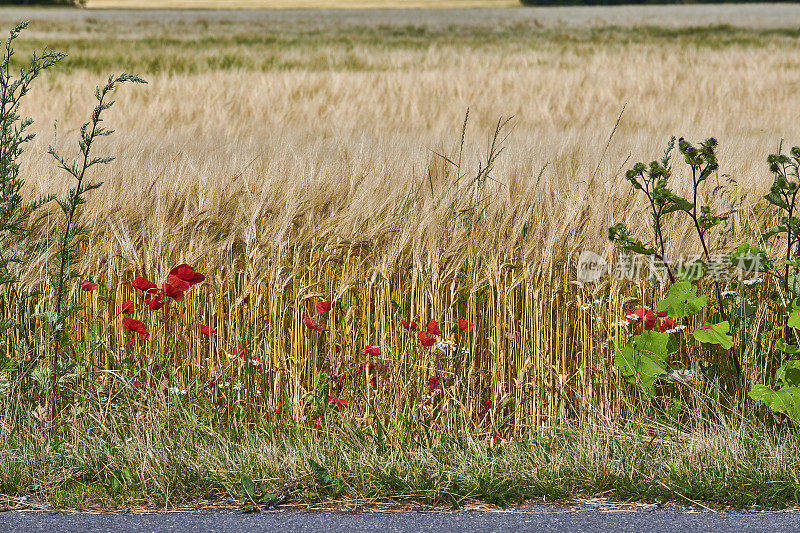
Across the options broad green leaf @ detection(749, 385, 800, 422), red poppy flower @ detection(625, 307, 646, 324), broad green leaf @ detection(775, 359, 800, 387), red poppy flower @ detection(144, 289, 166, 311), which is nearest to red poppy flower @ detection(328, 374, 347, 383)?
red poppy flower @ detection(144, 289, 166, 311)

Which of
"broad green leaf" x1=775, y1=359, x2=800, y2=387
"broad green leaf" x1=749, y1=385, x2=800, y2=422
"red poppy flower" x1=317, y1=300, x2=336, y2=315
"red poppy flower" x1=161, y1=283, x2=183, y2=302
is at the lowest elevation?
"broad green leaf" x1=749, y1=385, x2=800, y2=422

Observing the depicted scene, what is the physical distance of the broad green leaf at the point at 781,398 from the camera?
9.59 ft

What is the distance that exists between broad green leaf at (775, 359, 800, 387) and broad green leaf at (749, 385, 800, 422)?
0.03 m

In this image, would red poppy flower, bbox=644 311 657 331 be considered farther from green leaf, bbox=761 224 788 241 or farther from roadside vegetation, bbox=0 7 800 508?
green leaf, bbox=761 224 788 241

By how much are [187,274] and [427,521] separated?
1.23m

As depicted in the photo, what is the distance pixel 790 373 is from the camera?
9.87ft

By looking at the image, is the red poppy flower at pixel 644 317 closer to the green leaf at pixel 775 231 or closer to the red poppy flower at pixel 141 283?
the green leaf at pixel 775 231

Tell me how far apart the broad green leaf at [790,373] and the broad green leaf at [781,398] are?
3cm

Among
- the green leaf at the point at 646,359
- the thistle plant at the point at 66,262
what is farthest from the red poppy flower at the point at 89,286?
the green leaf at the point at 646,359

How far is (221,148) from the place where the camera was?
5.09 metres

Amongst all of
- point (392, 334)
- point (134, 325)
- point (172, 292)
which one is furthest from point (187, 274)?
point (392, 334)

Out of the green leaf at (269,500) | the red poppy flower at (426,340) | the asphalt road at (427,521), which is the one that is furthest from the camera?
the red poppy flower at (426,340)

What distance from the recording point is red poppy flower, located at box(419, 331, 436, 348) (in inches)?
124

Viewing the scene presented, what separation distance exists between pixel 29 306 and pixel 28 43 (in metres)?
20.2
